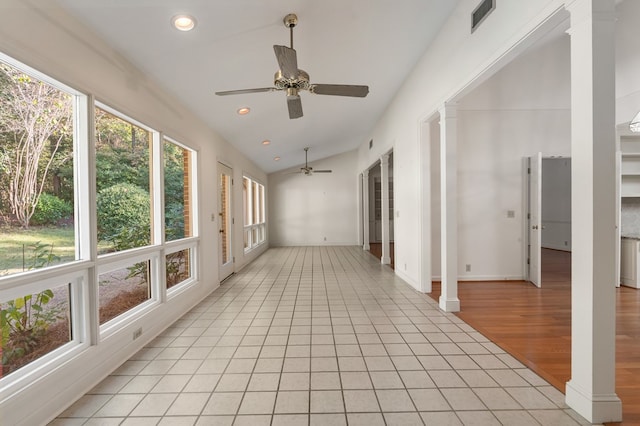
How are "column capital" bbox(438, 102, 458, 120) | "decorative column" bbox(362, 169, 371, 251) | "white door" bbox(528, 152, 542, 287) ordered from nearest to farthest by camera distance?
"column capital" bbox(438, 102, 458, 120) < "white door" bbox(528, 152, 542, 287) < "decorative column" bbox(362, 169, 371, 251)

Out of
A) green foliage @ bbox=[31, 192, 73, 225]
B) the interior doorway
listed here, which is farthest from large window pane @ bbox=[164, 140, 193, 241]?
the interior doorway

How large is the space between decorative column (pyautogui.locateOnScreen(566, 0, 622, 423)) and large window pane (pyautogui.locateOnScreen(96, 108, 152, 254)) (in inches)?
129

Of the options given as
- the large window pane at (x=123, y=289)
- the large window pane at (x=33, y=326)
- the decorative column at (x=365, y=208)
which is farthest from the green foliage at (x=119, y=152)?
the decorative column at (x=365, y=208)

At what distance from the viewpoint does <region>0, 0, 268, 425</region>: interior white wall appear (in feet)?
5.67

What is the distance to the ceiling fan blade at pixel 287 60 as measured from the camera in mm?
2386

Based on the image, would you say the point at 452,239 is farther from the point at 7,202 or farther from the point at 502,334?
the point at 7,202

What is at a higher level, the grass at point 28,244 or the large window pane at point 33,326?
the grass at point 28,244

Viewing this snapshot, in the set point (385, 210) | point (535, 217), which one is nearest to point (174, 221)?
point (385, 210)

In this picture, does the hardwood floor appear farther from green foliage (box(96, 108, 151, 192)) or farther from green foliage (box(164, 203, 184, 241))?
green foliage (box(96, 108, 151, 192))

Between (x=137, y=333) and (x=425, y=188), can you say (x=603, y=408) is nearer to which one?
(x=425, y=188)

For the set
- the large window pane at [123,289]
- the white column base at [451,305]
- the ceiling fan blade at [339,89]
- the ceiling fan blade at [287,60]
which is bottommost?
the white column base at [451,305]

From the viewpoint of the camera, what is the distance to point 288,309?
3.91 metres

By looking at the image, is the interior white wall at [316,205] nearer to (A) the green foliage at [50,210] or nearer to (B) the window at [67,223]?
(B) the window at [67,223]

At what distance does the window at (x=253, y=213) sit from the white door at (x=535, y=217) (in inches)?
220
